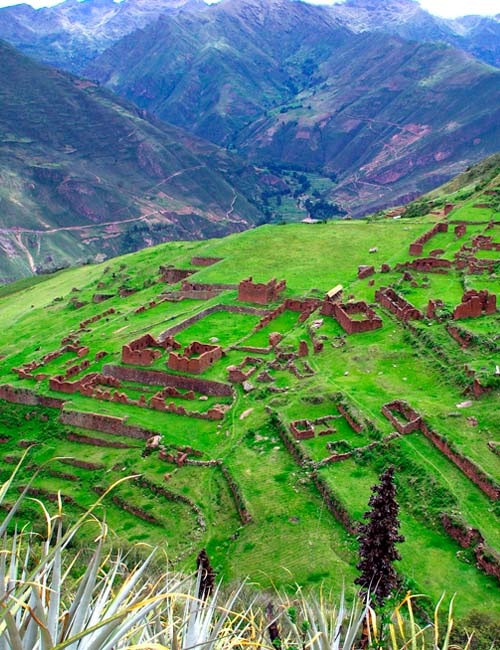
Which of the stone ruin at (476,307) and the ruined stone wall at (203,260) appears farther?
the ruined stone wall at (203,260)

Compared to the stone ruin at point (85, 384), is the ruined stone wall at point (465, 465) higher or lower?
higher

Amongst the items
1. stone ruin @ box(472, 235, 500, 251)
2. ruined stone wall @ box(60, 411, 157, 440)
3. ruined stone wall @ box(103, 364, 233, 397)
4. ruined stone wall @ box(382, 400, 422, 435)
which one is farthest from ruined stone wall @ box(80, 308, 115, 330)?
ruined stone wall @ box(382, 400, 422, 435)

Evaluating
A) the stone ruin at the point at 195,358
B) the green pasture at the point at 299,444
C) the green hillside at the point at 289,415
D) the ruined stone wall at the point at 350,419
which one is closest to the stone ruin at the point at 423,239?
the green hillside at the point at 289,415

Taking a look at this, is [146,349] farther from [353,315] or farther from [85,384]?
[353,315]

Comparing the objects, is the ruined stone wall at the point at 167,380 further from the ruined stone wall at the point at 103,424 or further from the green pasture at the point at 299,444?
the ruined stone wall at the point at 103,424

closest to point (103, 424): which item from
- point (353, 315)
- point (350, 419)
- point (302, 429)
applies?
point (302, 429)

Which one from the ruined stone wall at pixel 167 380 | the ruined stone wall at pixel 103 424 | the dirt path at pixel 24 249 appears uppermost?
the ruined stone wall at pixel 167 380
